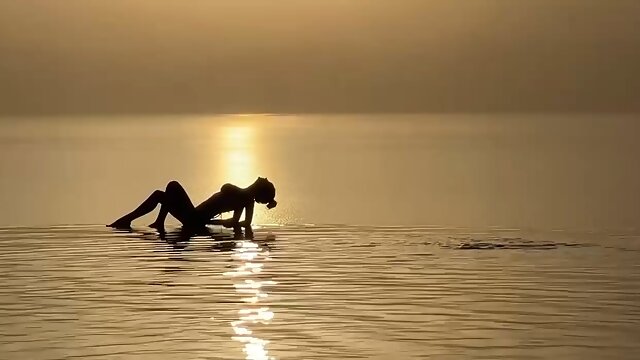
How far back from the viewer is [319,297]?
1390cm

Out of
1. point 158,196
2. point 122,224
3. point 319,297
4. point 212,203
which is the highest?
point 158,196

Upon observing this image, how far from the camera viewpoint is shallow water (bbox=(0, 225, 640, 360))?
11.2m

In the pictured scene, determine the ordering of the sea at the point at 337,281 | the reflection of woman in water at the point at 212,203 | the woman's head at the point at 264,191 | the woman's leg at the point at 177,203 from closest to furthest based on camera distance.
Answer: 1. the sea at the point at 337,281
2. the woman's head at the point at 264,191
3. the reflection of woman in water at the point at 212,203
4. the woman's leg at the point at 177,203

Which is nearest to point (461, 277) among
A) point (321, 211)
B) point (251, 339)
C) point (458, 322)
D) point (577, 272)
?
point (577, 272)

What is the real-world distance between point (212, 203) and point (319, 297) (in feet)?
23.6

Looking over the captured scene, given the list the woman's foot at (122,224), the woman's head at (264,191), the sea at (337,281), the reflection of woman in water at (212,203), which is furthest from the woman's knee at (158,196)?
the woman's head at (264,191)

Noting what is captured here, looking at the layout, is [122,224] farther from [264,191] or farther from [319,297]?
[319,297]

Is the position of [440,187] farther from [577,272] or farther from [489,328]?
[489,328]

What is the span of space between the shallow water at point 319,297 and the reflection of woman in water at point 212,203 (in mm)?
597

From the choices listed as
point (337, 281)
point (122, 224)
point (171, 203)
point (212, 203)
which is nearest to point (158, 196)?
point (171, 203)

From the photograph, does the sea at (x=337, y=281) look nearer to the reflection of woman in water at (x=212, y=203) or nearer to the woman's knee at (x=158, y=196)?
the reflection of woman in water at (x=212, y=203)

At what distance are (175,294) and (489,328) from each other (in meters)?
3.93

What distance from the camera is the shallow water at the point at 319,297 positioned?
36.9 ft

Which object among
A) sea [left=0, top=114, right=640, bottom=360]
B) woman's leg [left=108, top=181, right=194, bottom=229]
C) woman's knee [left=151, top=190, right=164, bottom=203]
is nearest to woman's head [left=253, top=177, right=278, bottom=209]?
sea [left=0, top=114, right=640, bottom=360]
